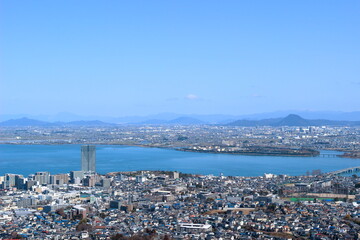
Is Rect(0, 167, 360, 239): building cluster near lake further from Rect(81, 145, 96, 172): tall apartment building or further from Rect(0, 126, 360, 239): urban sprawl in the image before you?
Rect(81, 145, 96, 172): tall apartment building

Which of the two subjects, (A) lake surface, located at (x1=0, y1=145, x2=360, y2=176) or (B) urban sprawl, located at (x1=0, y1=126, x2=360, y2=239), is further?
(A) lake surface, located at (x1=0, y1=145, x2=360, y2=176)

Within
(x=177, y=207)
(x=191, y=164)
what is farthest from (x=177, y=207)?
(x=191, y=164)

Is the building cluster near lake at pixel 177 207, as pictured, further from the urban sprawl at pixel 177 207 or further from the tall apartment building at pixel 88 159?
the tall apartment building at pixel 88 159

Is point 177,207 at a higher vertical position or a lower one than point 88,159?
lower

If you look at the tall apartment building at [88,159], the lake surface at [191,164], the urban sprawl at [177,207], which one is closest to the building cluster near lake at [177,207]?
the urban sprawl at [177,207]

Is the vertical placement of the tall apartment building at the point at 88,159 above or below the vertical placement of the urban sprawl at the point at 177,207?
above

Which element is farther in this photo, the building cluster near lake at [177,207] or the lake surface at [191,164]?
the lake surface at [191,164]

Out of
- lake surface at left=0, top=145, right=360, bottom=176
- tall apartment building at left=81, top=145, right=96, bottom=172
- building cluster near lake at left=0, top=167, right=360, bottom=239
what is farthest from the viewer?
lake surface at left=0, top=145, right=360, bottom=176

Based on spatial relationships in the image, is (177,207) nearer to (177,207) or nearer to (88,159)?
(177,207)

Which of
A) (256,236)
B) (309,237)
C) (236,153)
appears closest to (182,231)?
(256,236)

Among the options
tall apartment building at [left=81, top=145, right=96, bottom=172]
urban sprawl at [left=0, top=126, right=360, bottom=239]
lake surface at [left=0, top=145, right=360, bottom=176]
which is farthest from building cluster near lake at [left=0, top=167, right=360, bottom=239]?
lake surface at [left=0, top=145, right=360, bottom=176]

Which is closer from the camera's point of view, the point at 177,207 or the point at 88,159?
the point at 177,207
